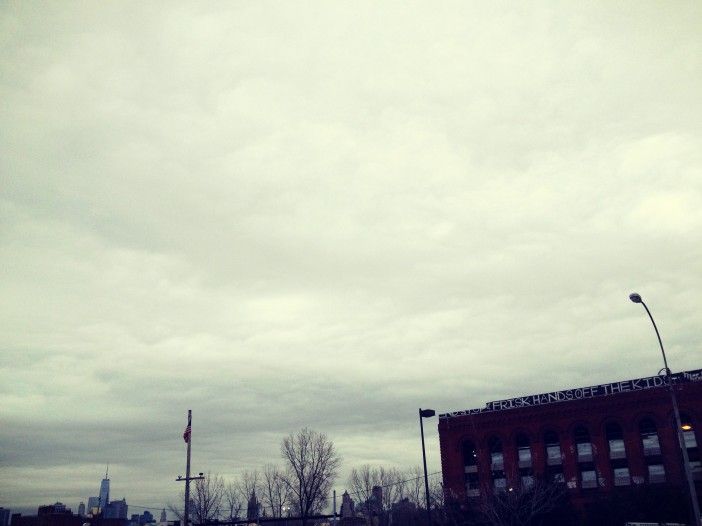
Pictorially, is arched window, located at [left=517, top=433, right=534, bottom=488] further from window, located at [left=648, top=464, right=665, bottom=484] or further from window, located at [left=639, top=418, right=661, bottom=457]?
window, located at [left=639, top=418, right=661, bottom=457]

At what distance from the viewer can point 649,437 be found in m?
66.4

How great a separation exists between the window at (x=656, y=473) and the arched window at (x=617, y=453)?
2.35 metres

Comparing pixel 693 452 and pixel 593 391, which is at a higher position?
pixel 593 391

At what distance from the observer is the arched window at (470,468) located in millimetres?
76775

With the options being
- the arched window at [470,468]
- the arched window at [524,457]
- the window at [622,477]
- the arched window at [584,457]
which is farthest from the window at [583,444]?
the arched window at [470,468]

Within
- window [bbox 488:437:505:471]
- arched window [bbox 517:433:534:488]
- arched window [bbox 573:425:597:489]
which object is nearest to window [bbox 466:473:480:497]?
window [bbox 488:437:505:471]

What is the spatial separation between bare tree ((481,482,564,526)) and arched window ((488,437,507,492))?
41.1 feet

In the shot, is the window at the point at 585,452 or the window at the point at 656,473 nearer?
the window at the point at 656,473

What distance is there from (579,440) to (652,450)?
8556 mm

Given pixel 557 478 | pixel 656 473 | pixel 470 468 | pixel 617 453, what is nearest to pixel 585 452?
pixel 617 453

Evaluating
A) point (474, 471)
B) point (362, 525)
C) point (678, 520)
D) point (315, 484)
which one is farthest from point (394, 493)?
point (678, 520)

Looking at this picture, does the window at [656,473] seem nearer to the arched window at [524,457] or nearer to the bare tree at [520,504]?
the bare tree at [520,504]

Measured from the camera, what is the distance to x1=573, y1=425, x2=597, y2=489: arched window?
68312 millimetres

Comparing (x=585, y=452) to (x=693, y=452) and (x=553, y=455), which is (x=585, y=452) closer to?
(x=553, y=455)
